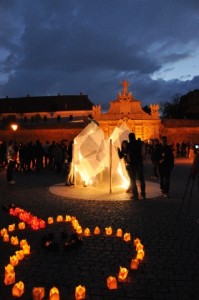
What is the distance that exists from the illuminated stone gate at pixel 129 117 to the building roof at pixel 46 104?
2571 centimetres

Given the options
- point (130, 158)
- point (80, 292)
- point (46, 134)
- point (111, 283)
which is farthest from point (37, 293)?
point (46, 134)

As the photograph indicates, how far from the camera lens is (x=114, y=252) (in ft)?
20.5

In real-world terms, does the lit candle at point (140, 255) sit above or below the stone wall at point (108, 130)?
below

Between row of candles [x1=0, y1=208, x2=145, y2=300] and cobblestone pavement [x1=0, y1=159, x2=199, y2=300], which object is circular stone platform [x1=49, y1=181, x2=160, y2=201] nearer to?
cobblestone pavement [x1=0, y1=159, x2=199, y2=300]

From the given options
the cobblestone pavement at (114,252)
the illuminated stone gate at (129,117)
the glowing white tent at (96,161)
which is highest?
the illuminated stone gate at (129,117)

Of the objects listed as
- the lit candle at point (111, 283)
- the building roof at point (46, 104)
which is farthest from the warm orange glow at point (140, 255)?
the building roof at point (46, 104)

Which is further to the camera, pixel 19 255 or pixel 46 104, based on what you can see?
pixel 46 104

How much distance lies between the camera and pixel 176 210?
9.59 m

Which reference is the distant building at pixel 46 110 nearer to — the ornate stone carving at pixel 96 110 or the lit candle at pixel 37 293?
the ornate stone carving at pixel 96 110

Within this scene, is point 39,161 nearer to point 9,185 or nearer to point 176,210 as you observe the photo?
point 9,185

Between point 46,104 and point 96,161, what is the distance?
63136 mm

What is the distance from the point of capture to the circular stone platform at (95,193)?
11719mm

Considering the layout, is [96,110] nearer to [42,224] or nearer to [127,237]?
[42,224]

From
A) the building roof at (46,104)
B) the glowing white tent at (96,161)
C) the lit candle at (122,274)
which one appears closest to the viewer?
the lit candle at (122,274)
